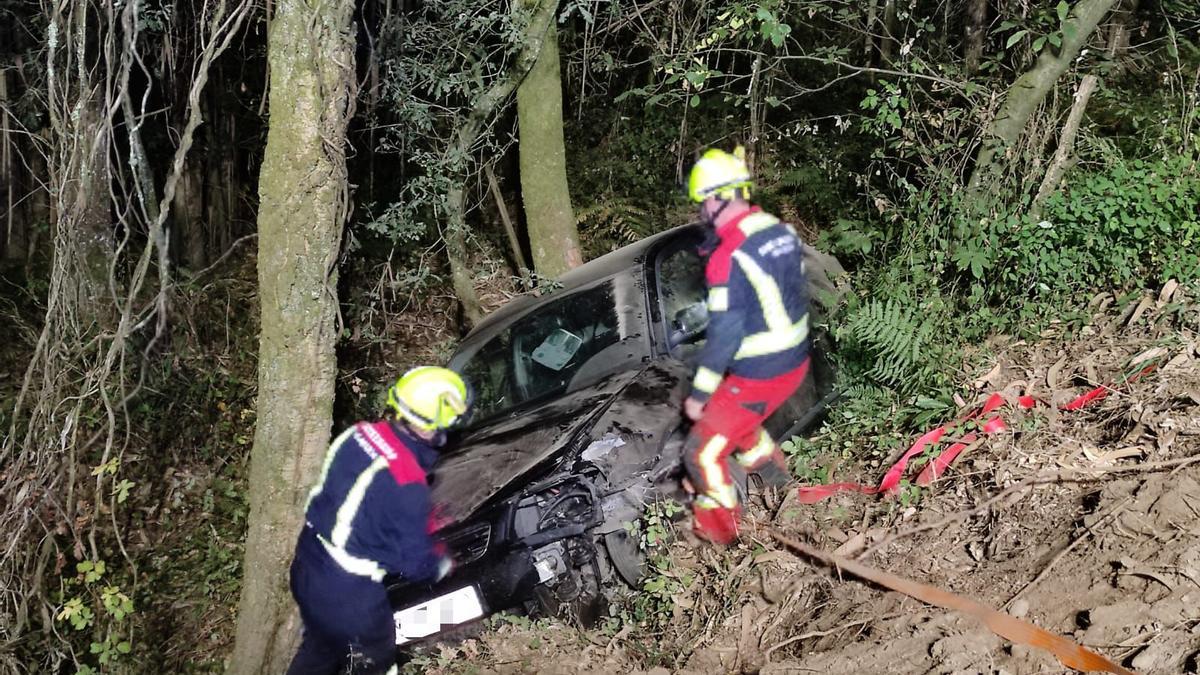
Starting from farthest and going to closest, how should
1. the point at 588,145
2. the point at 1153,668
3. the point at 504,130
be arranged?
the point at 588,145
the point at 504,130
the point at 1153,668

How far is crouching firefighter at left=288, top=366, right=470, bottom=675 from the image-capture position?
13.3 feet

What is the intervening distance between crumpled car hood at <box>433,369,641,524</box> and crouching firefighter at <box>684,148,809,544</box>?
0.56 meters

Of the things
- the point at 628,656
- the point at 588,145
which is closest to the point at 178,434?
the point at 628,656

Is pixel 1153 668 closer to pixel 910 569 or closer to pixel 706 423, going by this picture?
pixel 910 569

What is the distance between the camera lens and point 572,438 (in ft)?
15.6

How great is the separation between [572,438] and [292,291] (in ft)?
5.12

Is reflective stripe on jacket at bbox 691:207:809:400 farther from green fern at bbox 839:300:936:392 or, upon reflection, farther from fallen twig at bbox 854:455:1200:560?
green fern at bbox 839:300:936:392

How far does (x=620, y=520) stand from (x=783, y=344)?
3.75ft

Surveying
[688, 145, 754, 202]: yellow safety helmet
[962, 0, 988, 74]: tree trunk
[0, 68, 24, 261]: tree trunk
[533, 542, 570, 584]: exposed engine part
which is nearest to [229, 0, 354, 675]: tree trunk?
[533, 542, 570, 584]: exposed engine part

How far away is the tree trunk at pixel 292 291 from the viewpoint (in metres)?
4.48

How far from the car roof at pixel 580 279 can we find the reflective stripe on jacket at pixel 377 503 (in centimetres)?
198

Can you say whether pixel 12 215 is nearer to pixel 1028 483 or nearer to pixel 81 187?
pixel 81 187

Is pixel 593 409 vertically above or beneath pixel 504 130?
beneath

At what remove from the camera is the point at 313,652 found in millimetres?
4539
